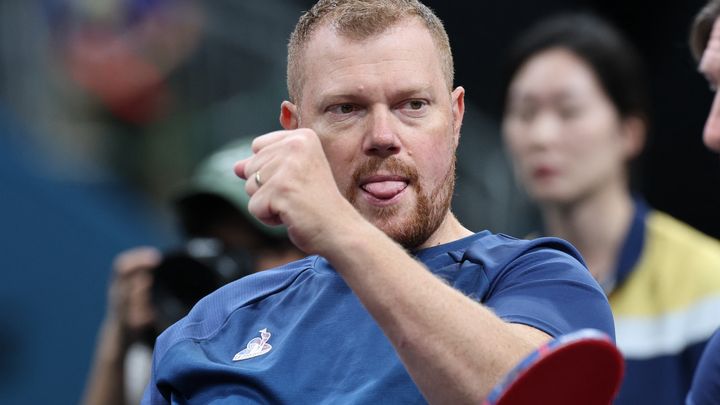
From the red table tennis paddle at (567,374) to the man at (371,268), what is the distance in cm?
14

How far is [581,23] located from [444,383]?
2735mm

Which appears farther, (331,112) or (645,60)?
(645,60)

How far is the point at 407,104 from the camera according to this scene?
2494 millimetres

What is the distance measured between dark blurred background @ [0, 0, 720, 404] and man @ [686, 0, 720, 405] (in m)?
3.14

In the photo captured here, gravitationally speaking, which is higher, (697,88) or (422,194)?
(422,194)

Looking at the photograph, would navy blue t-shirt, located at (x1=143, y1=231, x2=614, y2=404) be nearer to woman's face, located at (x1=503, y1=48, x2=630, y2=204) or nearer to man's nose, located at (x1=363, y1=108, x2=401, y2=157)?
man's nose, located at (x1=363, y1=108, x2=401, y2=157)

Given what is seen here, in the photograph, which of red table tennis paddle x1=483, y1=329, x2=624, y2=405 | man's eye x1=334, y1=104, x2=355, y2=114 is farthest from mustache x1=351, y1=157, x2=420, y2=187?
red table tennis paddle x1=483, y1=329, x2=624, y2=405

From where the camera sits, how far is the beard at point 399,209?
246 cm

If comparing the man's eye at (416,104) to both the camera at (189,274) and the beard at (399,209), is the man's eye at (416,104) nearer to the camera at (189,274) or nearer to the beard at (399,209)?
the beard at (399,209)

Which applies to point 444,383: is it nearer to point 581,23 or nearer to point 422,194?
point 422,194

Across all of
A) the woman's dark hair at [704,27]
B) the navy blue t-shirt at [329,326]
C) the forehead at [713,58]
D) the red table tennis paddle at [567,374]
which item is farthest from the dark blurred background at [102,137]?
the red table tennis paddle at [567,374]

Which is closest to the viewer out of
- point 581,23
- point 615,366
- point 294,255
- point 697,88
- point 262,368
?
point 615,366

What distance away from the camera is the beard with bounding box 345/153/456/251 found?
2455 mm

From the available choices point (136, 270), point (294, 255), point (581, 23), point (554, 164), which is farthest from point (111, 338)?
point (581, 23)
